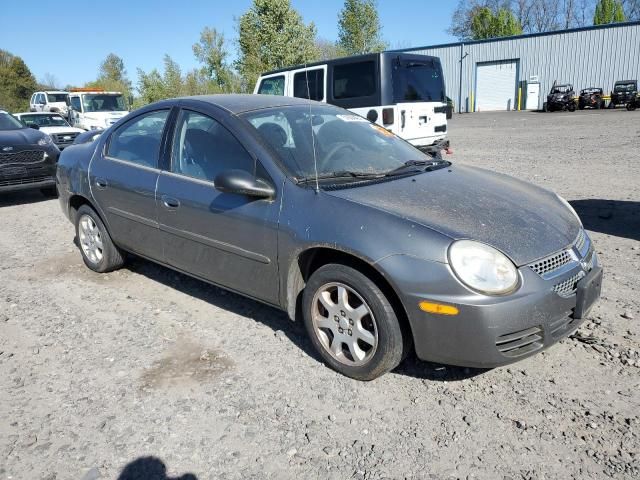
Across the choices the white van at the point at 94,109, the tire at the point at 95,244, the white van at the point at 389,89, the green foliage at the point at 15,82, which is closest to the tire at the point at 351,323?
the tire at the point at 95,244

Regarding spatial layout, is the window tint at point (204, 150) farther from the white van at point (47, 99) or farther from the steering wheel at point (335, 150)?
the white van at point (47, 99)

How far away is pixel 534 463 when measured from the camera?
2.37 m

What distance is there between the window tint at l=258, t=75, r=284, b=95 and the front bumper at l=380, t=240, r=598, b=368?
26.5ft

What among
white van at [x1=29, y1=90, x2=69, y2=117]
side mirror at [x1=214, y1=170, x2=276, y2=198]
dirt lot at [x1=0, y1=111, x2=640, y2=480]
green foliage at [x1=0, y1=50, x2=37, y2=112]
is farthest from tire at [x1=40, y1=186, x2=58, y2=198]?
green foliage at [x1=0, y1=50, x2=37, y2=112]

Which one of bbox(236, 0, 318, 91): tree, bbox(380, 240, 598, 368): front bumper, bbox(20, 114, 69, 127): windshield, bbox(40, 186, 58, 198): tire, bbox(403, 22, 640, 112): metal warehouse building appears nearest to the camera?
bbox(380, 240, 598, 368): front bumper

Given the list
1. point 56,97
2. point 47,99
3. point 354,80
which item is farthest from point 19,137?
point 56,97

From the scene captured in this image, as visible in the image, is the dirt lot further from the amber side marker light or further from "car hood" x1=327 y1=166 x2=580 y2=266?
"car hood" x1=327 y1=166 x2=580 y2=266

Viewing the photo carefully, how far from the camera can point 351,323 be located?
299cm

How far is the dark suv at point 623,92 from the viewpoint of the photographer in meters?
30.8

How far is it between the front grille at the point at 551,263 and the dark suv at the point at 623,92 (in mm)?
33070

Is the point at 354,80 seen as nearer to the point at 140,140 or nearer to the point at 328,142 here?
the point at 140,140

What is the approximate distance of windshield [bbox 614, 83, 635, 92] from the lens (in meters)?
31.7

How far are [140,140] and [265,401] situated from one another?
2561 mm

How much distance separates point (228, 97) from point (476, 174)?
200 cm
